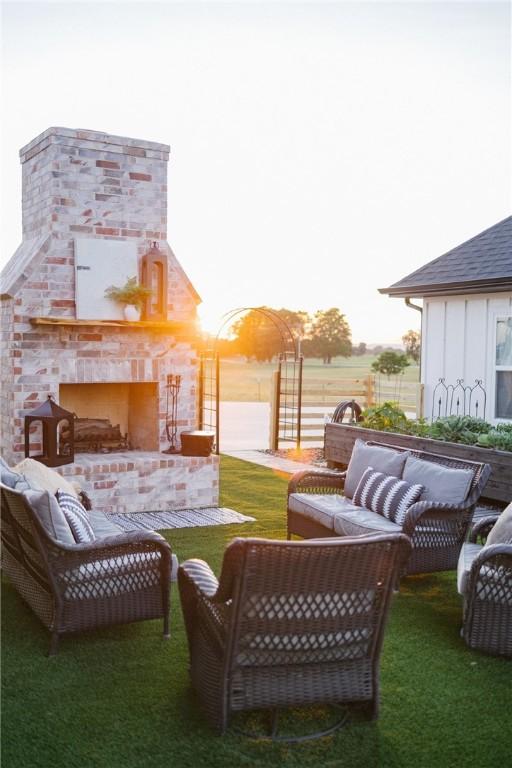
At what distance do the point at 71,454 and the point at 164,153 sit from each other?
11.6 ft

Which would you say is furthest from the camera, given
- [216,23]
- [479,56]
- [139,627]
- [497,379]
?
[497,379]

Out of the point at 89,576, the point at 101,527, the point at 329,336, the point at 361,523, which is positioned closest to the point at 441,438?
the point at 361,523

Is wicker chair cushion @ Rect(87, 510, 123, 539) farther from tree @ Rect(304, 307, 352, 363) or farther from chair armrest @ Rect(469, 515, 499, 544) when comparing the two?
tree @ Rect(304, 307, 352, 363)

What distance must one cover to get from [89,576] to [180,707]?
37.6 inches

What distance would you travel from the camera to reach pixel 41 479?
5016 millimetres

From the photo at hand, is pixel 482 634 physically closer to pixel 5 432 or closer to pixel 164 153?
pixel 5 432

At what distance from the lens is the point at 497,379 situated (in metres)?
10.1

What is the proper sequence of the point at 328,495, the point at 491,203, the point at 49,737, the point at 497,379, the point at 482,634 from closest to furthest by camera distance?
the point at 49,737 < the point at 482,634 < the point at 328,495 < the point at 497,379 < the point at 491,203

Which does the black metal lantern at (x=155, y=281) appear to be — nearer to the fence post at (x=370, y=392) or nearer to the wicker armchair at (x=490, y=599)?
the wicker armchair at (x=490, y=599)

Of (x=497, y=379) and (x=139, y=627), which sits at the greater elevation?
(x=497, y=379)

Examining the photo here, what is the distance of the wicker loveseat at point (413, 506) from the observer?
5312 millimetres

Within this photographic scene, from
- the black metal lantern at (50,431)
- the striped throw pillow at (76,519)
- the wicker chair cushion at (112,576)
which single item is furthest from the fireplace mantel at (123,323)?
the wicker chair cushion at (112,576)

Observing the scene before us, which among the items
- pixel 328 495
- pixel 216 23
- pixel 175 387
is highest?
pixel 216 23

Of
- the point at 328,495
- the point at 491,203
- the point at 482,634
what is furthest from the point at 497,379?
the point at 482,634
